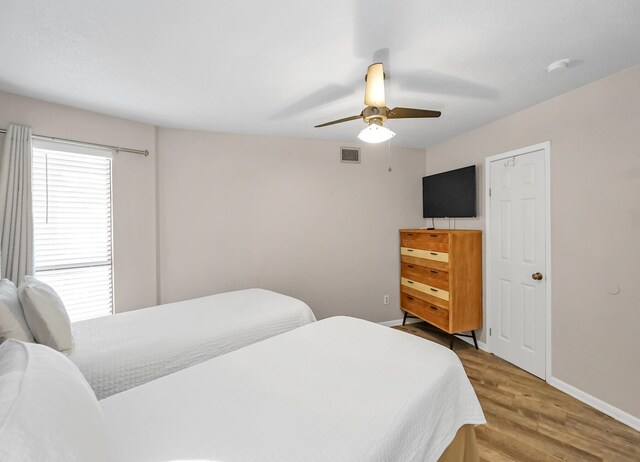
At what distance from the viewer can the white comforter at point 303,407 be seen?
89 cm

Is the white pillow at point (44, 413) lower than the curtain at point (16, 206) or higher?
lower

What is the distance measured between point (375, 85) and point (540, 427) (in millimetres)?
2522

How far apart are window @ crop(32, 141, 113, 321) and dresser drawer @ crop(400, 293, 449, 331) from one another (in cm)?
335

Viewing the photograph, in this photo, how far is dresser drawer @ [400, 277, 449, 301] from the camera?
305 cm

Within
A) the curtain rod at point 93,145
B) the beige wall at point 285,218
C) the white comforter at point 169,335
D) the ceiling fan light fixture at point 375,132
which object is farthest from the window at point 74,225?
the ceiling fan light fixture at point 375,132

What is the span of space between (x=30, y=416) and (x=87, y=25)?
1.81 m

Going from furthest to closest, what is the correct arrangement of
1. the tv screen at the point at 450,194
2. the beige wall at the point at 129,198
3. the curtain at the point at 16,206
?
the tv screen at the point at 450,194
the beige wall at the point at 129,198
the curtain at the point at 16,206

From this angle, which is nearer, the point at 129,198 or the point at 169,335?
the point at 169,335

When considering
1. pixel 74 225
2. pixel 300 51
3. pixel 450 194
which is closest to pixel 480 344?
pixel 450 194

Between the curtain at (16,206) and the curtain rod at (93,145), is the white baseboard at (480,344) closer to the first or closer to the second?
the curtain rod at (93,145)

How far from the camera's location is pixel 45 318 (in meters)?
1.39

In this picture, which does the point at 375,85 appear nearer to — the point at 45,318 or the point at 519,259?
the point at 45,318

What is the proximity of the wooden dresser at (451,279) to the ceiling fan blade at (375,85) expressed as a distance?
5.85ft

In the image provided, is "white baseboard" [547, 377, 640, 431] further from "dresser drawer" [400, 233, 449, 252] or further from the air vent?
the air vent
